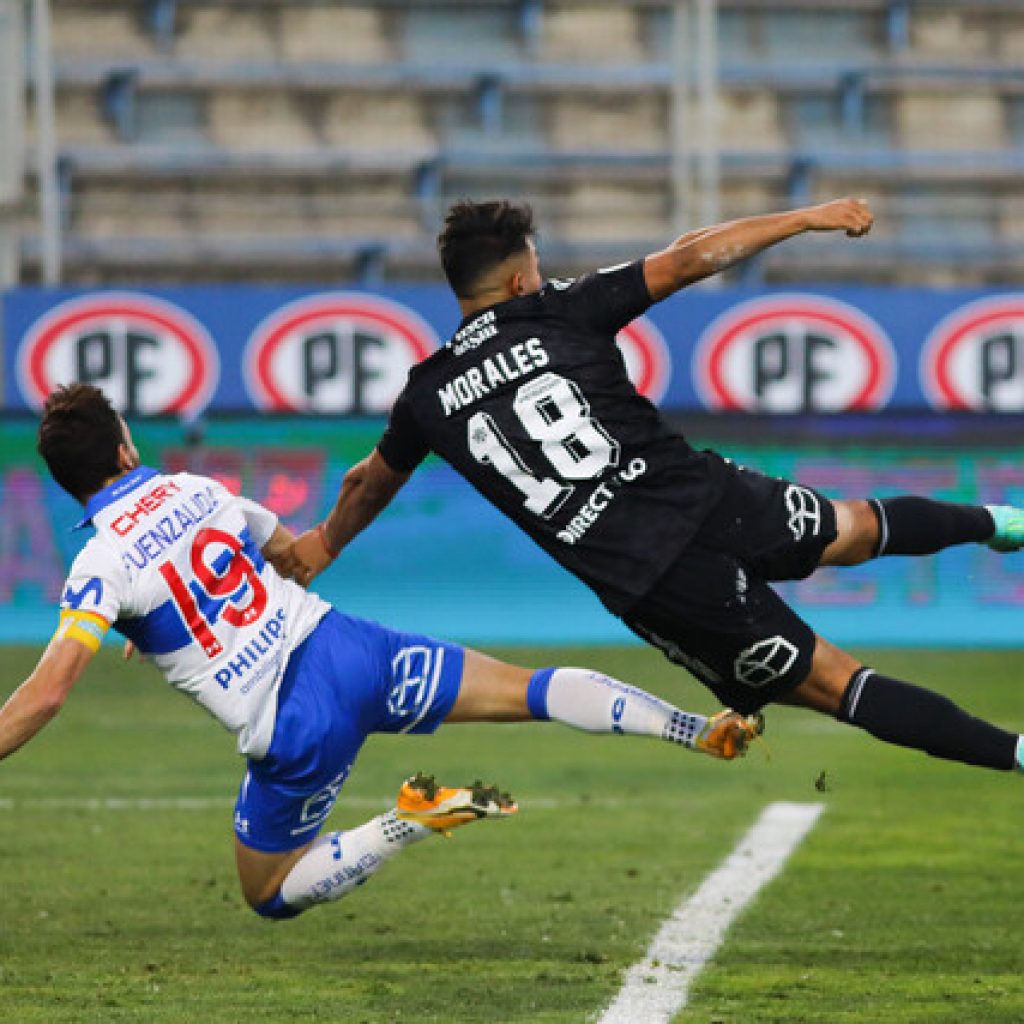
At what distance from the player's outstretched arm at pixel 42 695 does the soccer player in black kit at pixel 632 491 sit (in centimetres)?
123

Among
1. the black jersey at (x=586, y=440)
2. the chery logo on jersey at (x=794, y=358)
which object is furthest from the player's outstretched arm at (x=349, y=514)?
the chery logo on jersey at (x=794, y=358)

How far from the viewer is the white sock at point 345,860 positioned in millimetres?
6281

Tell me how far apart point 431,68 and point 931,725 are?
1590 cm

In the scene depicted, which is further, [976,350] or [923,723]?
[976,350]

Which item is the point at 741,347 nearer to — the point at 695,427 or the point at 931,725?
the point at 695,427

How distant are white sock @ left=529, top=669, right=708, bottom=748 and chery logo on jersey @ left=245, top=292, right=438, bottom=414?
11.5 meters

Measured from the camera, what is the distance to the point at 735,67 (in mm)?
21672

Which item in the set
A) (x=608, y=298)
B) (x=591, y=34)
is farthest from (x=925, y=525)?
(x=591, y=34)

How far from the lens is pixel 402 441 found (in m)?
6.62

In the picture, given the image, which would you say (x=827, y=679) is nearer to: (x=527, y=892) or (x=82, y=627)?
(x=82, y=627)

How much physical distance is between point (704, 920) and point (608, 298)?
2249mm

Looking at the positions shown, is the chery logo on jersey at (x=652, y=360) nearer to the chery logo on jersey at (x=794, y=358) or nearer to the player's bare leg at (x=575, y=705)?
the chery logo on jersey at (x=794, y=358)

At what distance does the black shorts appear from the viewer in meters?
6.12

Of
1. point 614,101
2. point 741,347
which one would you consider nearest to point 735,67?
point 614,101
